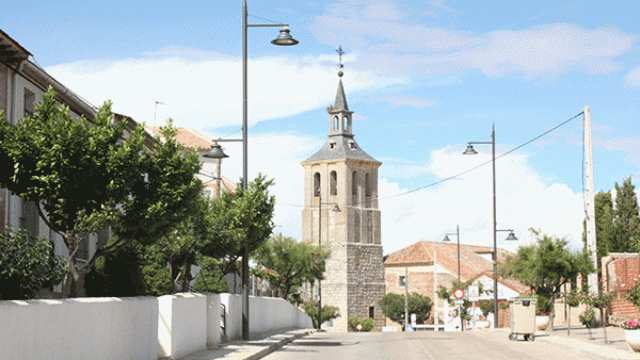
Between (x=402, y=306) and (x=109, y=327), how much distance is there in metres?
85.3

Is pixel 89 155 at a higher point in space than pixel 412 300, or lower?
higher

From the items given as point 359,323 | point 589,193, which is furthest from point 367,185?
point 589,193

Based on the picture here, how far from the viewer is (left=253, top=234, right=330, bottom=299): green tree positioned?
168ft

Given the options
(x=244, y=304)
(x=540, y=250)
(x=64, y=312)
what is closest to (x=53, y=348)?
(x=64, y=312)

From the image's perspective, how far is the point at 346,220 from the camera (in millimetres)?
101438

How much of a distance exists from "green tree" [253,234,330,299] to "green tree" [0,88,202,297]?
35043 millimetres

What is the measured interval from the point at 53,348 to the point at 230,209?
543 inches

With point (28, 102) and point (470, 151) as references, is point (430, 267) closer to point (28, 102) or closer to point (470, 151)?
point (470, 151)

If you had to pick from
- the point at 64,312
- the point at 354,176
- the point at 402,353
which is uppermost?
the point at 354,176

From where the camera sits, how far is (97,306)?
38.9 feet

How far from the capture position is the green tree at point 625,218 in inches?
2052

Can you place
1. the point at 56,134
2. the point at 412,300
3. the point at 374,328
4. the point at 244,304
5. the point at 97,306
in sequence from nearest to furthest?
1. the point at 97,306
2. the point at 56,134
3. the point at 244,304
4. the point at 412,300
5. the point at 374,328

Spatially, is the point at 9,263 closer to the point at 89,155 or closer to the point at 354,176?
the point at 89,155

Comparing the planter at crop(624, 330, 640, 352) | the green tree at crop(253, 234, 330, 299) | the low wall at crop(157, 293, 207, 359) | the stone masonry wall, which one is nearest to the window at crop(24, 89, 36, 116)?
the low wall at crop(157, 293, 207, 359)
